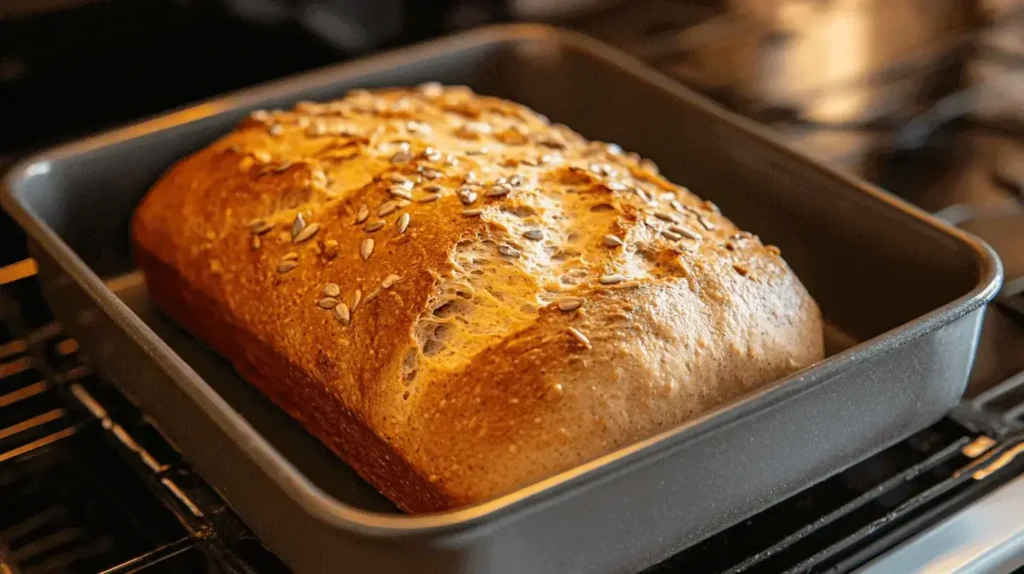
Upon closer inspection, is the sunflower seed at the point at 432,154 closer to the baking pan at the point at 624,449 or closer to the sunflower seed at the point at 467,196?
the sunflower seed at the point at 467,196

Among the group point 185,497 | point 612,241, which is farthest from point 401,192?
point 185,497

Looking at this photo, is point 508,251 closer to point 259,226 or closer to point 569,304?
point 569,304

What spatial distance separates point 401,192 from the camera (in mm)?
996

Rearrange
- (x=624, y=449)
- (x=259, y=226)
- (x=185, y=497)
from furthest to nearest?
(x=259, y=226) < (x=185, y=497) < (x=624, y=449)

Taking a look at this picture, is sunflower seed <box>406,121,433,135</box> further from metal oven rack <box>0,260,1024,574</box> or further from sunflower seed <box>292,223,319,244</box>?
metal oven rack <box>0,260,1024,574</box>

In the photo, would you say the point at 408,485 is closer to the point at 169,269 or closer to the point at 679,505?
the point at 679,505

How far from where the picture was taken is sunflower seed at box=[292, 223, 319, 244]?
1003 millimetres

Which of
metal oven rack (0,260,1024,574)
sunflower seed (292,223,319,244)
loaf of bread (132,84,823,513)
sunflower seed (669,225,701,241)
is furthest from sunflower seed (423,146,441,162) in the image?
metal oven rack (0,260,1024,574)

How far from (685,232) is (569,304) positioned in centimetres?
16

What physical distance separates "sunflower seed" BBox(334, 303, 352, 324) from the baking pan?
0.12m

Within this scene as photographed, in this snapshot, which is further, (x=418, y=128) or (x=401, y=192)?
(x=418, y=128)

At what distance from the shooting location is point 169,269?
43.9 inches

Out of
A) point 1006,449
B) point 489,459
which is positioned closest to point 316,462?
point 489,459

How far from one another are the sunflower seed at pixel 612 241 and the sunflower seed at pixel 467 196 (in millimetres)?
117
